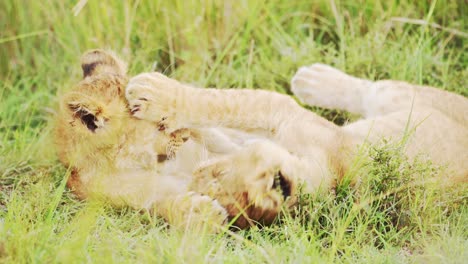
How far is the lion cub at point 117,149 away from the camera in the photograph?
253 cm

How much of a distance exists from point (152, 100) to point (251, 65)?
1418 millimetres

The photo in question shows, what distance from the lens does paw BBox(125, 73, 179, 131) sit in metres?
2.58

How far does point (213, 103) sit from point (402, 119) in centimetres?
99

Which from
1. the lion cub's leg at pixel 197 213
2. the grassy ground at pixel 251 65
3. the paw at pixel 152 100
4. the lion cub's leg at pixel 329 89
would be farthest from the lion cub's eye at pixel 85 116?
the lion cub's leg at pixel 329 89

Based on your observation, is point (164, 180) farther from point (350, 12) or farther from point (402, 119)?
point (350, 12)

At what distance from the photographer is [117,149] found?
2.62 meters

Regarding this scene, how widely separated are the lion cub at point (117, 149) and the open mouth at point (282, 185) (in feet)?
1.11

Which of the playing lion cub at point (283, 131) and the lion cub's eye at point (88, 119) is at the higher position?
the lion cub's eye at point (88, 119)

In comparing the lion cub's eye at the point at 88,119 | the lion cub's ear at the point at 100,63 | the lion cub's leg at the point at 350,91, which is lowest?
the lion cub's leg at the point at 350,91

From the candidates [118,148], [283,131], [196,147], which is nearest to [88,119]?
[118,148]

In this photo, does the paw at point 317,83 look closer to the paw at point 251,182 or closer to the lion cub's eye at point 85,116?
the paw at point 251,182

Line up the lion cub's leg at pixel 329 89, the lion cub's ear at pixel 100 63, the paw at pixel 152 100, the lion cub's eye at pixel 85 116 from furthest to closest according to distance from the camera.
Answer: the lion cub's leg at pixel 329 89 < the lion cub's ear at pixel 100 63 < the paw at pixel 152 100 < the lion cub's eye at pixel 85 116

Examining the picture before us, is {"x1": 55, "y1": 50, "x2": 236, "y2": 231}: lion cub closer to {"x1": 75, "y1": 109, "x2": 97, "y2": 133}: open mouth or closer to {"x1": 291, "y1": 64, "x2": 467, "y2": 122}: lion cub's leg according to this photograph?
{"x1": 75, "y1": 109, "x2": 97, "y2": 133}: open mouth

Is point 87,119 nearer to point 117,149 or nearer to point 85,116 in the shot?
point 85,116
